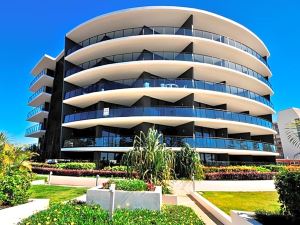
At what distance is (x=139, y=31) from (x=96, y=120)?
465 inches

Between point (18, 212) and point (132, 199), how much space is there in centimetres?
396

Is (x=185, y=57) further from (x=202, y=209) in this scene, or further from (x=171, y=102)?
(x=202, y=209)

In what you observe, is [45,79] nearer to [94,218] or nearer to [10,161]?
[10,161]

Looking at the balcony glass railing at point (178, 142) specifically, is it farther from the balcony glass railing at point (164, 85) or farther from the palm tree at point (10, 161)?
the palm tree at point (10, 161)

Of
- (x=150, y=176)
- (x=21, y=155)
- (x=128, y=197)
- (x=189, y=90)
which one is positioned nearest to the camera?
(x=128, y=197)

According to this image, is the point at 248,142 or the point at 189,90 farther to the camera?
the point at 248,142

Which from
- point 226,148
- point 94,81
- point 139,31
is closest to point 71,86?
point 94,81

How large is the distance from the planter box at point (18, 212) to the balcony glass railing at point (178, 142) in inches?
669

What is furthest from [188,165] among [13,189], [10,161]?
[13,189]

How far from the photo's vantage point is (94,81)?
3275 centimetres

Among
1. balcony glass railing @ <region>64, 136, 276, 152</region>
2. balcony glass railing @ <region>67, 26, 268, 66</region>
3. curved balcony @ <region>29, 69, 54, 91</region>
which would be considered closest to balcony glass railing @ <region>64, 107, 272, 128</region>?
balcony glass railing @ <region>64, 136, 276, 152</region>

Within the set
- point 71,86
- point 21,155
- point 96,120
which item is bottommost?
point 21,155

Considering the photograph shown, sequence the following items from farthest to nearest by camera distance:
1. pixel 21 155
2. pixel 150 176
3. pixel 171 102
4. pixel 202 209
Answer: pixel 171 102, pixel 150 176, pixel 202 209, pixel 21 155

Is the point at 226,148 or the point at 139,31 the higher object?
the point at 139,31
